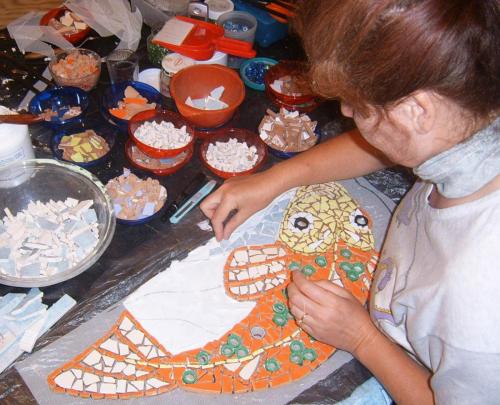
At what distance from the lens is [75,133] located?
1.11 metres

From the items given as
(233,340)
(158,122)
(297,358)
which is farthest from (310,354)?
(158,122)

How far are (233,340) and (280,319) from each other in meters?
0.10

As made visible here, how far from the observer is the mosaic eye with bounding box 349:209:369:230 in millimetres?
1046

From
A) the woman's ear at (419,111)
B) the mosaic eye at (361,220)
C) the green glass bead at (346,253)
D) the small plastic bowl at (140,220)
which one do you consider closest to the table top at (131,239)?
the small plastic bowl at (140,220)

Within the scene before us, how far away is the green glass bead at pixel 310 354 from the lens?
0.84 m

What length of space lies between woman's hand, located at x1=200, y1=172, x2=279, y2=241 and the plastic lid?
39cm

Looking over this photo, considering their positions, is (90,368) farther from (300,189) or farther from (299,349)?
(300,189)

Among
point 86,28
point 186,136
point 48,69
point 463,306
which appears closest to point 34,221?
point 186,136

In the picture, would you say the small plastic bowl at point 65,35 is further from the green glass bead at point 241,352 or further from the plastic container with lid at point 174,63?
the green glass bead at point 241,352

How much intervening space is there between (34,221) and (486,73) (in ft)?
2.71

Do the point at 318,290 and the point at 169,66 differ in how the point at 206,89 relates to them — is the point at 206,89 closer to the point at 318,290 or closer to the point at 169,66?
the point at 169,66

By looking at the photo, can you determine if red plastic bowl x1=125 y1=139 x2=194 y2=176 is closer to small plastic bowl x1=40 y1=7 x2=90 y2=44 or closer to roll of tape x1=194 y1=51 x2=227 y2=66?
roll of tape x1=194 y1=51 x2=227 y2=66

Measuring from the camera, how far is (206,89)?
123 centimetres

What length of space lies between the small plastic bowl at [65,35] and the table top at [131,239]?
0.03m
